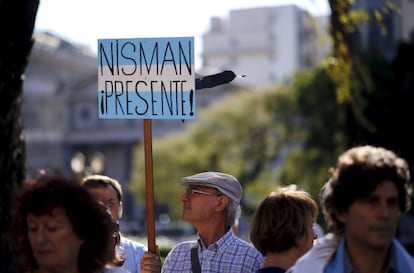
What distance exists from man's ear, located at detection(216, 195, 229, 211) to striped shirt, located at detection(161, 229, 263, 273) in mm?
141

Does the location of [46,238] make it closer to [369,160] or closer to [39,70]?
[369,160]

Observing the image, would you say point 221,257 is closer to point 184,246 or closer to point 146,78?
point 184,246

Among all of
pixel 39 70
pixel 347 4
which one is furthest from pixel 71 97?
pixel 347 4

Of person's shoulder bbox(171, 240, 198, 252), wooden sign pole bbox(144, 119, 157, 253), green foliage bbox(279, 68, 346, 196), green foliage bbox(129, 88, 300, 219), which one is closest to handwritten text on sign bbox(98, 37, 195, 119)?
wooden sign pole bbox(144, 119, 157, 253)

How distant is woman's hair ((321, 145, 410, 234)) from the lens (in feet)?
15.5

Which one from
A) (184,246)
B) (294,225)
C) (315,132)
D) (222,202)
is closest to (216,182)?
(222,202)

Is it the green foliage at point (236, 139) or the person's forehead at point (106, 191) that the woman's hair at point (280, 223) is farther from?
the green foliage at point (236, 139)

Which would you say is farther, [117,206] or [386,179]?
[117,206]

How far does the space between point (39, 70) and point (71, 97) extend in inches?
117

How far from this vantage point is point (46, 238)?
197 inches

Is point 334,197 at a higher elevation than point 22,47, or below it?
below

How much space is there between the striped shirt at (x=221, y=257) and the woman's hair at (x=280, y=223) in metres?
0.41

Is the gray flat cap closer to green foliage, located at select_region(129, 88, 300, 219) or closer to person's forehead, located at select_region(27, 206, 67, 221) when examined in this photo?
person's forehead, located at select_region(27, 206, 67, 221)

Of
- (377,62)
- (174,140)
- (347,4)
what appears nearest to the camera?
(347,4)
